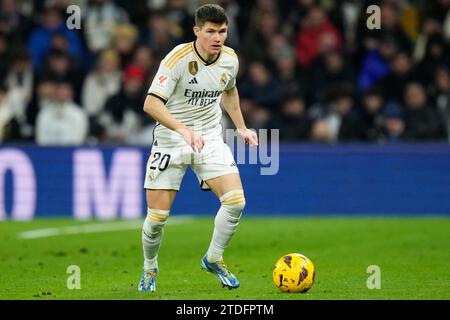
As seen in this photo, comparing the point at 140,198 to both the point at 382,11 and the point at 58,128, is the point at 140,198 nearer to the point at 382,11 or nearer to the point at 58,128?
the point at 58,128

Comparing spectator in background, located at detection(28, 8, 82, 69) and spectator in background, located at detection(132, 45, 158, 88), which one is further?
spectator in background, located at detection(28, 8, 82, 69)

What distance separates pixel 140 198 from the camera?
1812 cm

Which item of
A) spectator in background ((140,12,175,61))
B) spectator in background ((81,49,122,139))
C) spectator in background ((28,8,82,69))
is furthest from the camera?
spectator in background ((28,8,82,69))

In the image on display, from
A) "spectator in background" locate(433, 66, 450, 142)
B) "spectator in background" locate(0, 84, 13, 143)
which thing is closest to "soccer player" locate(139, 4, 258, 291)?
"spectator in background" locate(0, 84, 13, 143)

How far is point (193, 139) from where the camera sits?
9.27 m

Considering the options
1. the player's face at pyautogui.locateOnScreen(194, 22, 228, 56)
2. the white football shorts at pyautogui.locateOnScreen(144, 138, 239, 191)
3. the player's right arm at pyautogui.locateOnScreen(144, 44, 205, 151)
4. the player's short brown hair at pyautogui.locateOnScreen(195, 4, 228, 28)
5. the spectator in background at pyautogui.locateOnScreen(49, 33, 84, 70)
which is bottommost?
the white football shorts at pyautogui.locateOnScreen(144, 138, 239, 191)

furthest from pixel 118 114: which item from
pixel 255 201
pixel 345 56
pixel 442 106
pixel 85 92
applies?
pixel 442 106

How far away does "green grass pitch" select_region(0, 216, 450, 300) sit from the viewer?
9969 millimetres

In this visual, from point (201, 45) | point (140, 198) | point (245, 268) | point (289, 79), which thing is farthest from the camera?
point (289, 79)

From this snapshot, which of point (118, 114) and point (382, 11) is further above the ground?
point (382, 11)

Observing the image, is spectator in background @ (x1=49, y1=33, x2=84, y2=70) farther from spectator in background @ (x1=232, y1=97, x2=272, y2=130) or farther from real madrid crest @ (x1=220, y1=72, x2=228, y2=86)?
real madrid crest @ (x1=220, y1=72, x2=228, y2=86)

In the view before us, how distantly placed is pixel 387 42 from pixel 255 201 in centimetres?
376

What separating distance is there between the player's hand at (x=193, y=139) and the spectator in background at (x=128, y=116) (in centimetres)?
957

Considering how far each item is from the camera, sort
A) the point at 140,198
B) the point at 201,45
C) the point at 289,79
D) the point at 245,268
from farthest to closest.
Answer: the point at 289,79 → the point at 140,198 → the point at 245,268 → the point at 201,45
